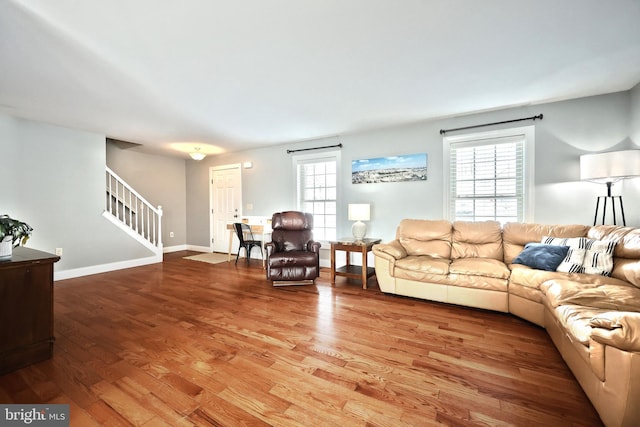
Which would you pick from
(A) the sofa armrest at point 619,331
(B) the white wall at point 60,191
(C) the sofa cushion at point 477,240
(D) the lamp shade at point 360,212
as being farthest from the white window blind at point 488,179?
(B) the white wall at point 60,191

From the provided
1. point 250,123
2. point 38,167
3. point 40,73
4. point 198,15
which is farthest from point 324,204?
point 38,167

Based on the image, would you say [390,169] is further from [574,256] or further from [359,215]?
[574,256]

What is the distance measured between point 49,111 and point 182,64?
104 inches

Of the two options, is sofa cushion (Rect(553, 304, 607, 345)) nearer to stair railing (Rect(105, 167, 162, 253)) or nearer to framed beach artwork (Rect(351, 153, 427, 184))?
framed beach artwork (Rect(351, 153, 427, 184))

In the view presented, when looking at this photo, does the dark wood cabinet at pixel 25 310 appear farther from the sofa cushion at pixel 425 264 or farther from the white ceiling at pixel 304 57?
the sofa cushion at pixel 425 264

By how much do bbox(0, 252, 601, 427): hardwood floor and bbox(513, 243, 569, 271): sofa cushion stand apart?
61 centimetres

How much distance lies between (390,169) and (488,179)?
138 centimetres

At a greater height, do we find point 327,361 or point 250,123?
point 250,123

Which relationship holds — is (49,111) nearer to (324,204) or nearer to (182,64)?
(182,64)

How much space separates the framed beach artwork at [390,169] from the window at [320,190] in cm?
47

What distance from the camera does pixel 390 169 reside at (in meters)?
4.39

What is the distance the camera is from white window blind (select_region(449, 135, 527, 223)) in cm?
361

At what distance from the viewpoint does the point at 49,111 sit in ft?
11.8

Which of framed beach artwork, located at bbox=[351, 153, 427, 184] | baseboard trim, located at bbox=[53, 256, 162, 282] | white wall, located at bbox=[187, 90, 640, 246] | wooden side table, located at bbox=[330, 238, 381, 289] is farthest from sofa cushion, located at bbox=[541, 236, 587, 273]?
baseboard trim, located at bbox=[53, 256, 162, 282]
